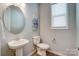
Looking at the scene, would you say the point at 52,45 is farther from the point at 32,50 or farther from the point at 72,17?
the point at 72,17

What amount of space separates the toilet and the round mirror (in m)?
0.24

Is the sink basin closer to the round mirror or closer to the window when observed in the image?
the round mirror

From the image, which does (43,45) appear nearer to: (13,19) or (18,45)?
(18,45)

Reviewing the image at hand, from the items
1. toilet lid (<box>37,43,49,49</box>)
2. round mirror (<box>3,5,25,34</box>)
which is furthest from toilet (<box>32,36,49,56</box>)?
round mirror (<box>3,5,25,34</box>)

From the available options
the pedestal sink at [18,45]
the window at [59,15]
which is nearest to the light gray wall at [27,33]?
the pedestal sink at [18,45]

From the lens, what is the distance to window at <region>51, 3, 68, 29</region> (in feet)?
5.15

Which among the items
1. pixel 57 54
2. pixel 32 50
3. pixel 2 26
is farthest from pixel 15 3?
pixel 57 54

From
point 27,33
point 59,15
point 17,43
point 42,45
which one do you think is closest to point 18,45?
point 17,43

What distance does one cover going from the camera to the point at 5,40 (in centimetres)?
158

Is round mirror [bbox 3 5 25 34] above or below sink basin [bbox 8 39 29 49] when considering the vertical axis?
above

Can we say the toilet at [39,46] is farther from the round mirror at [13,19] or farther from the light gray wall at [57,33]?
the round mirror at [13,19]

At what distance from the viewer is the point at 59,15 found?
1.58m

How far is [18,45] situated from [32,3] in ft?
1.94

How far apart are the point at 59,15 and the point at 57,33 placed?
241 mm
